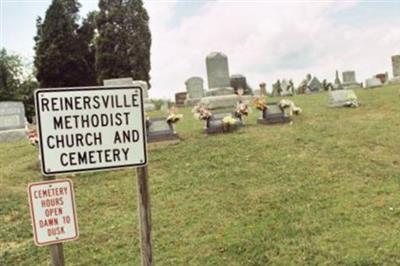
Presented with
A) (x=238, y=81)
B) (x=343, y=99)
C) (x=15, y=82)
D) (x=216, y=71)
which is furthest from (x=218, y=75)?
(x=15, y=82)

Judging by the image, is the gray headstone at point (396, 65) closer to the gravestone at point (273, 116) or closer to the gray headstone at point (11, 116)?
the gravestone at point (273, 116)

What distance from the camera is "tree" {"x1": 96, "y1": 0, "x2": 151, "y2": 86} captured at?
32.1m

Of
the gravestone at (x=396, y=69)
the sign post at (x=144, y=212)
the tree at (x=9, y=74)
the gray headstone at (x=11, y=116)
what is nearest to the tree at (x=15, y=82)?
the tree at (x=9, y=74)

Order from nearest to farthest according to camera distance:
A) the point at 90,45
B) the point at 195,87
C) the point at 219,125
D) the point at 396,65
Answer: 1. the point at 219,125
2. the point at 195,87
3. the point at 396,65
4. the point at 90,45

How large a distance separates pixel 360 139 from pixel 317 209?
436 cm

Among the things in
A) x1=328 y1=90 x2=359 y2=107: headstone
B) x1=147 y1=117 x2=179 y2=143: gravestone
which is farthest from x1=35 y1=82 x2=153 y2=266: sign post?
x1=328 y1=90 x2=359 y2=107: headstone

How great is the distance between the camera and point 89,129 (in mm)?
3381

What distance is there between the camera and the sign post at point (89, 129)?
330 centimetres

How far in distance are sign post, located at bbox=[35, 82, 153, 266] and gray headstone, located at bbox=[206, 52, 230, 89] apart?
16764 mm

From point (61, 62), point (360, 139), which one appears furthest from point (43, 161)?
point (61, 62)

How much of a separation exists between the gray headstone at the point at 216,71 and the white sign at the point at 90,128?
16777 mm

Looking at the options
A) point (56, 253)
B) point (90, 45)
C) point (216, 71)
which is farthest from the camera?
point (90, 45)

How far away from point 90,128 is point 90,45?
3490 centimetres

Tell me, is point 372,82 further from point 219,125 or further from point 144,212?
point 144,212
